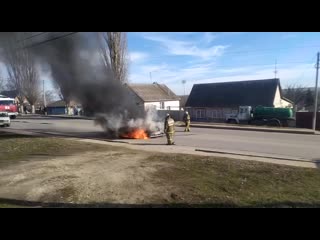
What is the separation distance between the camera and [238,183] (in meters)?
7.42

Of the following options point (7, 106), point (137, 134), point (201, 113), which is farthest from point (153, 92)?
point (137, 134)

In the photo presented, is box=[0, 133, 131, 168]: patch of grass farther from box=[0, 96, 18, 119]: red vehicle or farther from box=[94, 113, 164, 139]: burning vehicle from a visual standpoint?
box=[0, 96, 18, 119]: red vehicle

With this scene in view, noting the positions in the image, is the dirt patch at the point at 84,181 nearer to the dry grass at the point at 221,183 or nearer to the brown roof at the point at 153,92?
the dry grass at the point at 221,183

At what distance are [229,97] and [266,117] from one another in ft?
40.4

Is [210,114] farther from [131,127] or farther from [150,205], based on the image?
[150,205]

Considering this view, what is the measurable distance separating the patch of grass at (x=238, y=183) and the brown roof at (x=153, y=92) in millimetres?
37070

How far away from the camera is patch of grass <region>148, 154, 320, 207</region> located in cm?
610

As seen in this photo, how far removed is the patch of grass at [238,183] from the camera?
6.10 m

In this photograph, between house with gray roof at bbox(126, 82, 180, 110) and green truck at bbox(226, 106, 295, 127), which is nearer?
green truck at bbox(226, 106, 295, 127)

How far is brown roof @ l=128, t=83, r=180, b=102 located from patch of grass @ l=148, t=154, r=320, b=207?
37.1 m

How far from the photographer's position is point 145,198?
6438 mm

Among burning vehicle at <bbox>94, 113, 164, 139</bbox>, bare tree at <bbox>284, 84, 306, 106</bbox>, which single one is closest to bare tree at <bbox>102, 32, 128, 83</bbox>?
burning vehicle at <bbox>94, 113, 164, 139</bbox>
